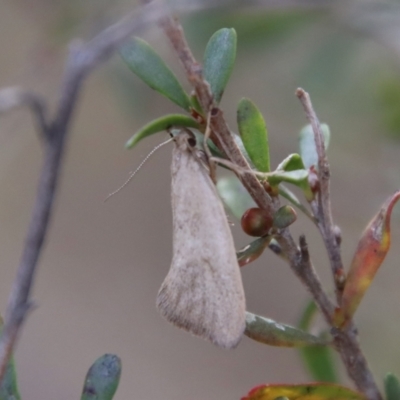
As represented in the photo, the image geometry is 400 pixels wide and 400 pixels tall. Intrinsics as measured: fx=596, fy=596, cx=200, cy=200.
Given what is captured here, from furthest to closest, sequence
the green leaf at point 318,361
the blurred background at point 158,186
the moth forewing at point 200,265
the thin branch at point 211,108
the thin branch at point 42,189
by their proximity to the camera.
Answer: the blurred background at point 158,186 → the green leaf at point 318,361 → the moth forewing at point 200,265 → the thin branch at point 211,108 → the thin branch at point 42,189

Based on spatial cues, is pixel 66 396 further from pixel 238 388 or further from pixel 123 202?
pixel 123 202

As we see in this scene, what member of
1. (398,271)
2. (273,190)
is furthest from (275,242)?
(398,271)

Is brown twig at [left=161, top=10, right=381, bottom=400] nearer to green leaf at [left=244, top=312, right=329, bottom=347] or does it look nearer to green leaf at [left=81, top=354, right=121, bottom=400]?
green leaf at [left=244, top=312, right=329, bottom=347]

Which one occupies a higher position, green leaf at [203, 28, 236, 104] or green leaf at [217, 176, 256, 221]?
green leaf at [203, 28, 236, 104]

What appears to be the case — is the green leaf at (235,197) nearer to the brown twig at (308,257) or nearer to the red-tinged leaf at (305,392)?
the brown twig at (308,257)

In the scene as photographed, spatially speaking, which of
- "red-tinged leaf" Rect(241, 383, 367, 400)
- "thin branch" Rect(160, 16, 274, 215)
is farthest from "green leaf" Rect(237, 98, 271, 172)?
"red-tinged leaf" Rect(241, 383, 367, 400)

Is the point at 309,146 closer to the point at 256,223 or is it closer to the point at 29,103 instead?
the point at 256,223

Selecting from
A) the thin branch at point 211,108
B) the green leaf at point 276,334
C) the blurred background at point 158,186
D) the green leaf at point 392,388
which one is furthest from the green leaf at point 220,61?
the green leaf at point 392,388
